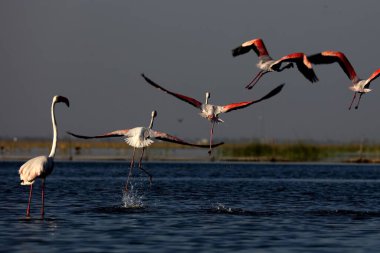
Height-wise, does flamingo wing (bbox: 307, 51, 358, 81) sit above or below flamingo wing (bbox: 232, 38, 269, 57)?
below

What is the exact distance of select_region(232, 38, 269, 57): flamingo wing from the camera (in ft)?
71.8

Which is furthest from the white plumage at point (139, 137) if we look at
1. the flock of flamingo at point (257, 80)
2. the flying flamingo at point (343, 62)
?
the flying flamingo at point (343, 62)

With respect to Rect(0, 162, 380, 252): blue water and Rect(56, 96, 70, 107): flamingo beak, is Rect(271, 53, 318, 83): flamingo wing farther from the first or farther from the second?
Rect(56, 96, 70, 107): flamingo beak

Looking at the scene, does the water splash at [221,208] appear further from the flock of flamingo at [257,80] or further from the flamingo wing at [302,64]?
the flamingo wing at [302,64]

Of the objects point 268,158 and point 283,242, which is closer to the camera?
point 283,242

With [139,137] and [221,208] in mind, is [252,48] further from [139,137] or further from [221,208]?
[221,208]

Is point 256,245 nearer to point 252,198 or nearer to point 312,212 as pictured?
point 312,212

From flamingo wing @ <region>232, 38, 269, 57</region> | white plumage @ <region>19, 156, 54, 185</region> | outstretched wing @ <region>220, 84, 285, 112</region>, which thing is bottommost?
white plumage @ <region>19, 156, 54, 185</region>

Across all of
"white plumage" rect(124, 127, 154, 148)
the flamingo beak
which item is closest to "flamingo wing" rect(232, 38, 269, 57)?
"white plumage" rect(124, 127, 154, 148)

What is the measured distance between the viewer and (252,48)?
22672 mm

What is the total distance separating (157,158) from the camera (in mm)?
80562

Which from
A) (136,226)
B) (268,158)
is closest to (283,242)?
(136,226)

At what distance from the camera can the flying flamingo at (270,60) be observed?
1938cm

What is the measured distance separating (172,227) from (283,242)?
3142mm
